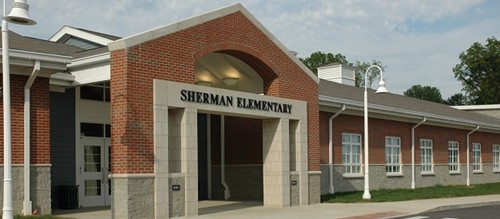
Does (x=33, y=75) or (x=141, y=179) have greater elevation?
(x=33, y=75)

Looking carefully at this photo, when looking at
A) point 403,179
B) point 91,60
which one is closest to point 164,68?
point 91,60

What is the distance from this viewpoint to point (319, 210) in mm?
17844

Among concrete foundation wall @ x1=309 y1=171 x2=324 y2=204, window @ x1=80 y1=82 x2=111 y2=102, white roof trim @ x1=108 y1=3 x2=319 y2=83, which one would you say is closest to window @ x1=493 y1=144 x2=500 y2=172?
concrete foundation wall @ x1=309 y1=171 x2=324 y2=204

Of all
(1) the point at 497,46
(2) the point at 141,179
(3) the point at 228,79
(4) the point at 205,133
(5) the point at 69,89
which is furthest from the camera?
(1) the point at 497,46

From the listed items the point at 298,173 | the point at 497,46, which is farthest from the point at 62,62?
the point at 497,46

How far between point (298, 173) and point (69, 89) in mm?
7161

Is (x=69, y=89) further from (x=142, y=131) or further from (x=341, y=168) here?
(x=341, y=168)

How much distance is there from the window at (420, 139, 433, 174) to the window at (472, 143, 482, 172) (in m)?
5.52

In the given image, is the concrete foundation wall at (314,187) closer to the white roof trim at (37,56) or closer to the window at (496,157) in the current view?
the white roof trim at (37,56)

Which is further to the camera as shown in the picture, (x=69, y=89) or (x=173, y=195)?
(x=69, y=89)

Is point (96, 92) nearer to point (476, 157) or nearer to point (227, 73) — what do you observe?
point (227, 73)

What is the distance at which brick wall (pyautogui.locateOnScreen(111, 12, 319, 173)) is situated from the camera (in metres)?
14.5

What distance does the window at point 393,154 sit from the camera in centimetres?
2745

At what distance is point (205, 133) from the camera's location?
23047mm
